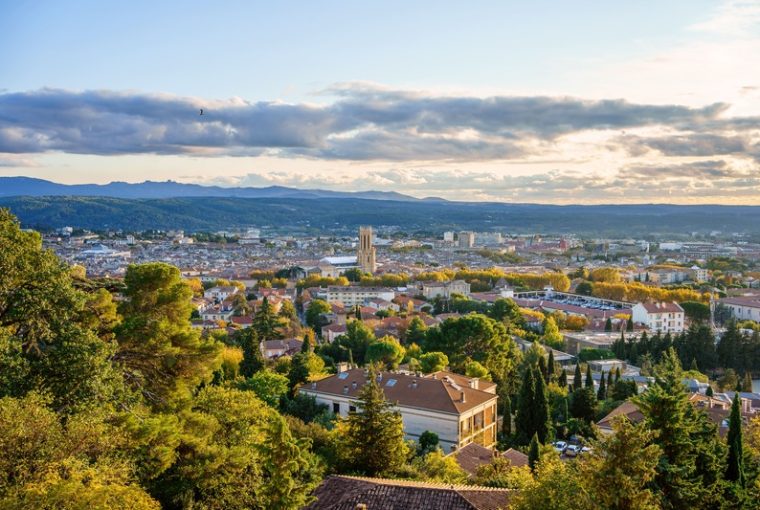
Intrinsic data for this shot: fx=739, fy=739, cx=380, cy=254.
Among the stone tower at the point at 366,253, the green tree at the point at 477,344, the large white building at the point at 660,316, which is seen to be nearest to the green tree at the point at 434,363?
the green tree at the point at 477,344

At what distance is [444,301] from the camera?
66.2 metres

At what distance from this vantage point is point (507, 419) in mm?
27844

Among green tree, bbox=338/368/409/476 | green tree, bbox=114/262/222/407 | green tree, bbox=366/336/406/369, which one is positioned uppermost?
green tree, bbox=114/262/222/407

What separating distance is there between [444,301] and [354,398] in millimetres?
41727

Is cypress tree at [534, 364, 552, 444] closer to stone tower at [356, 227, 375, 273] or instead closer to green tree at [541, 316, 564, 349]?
green tree at [541, 316, 564, 349]

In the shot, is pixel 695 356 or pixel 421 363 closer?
pixel 421 363

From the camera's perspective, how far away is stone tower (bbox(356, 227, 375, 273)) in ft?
358

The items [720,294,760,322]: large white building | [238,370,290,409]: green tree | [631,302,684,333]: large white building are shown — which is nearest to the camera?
[238,370,290,409]: green tree

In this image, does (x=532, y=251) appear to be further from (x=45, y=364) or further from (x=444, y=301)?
(x=45, y=364)

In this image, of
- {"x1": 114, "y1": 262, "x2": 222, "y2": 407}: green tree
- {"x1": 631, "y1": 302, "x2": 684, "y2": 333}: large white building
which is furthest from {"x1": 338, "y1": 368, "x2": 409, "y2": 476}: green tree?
{"x1": 631, "y1": 302, "x2": 684, "y2": 333}: large white building

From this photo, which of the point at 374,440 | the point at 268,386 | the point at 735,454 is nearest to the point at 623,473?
the point at 735,454

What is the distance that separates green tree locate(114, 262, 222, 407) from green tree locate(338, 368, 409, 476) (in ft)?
14.1

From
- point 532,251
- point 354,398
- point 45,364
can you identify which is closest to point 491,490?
point 45,364

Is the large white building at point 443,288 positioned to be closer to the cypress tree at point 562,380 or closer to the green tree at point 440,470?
the cypress tree at point 562,380
